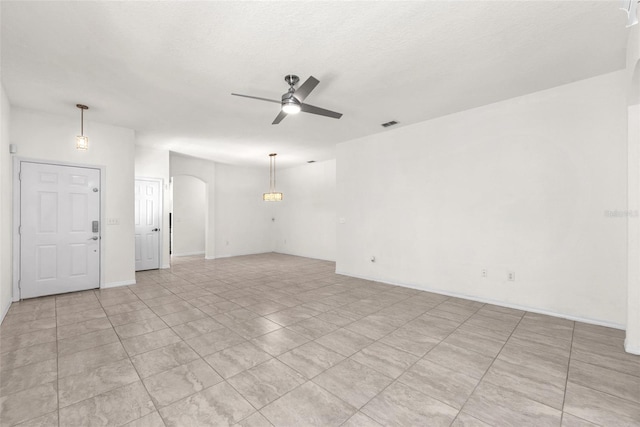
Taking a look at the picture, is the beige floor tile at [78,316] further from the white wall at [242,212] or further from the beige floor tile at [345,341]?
the white wall at [242,212]

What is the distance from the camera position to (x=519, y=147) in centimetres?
378

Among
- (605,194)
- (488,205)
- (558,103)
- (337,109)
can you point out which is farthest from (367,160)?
(605,194)

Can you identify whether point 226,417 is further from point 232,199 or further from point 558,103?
point 232,199

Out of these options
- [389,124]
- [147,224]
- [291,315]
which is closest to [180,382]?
[291,315]

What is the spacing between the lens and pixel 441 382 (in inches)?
85.7

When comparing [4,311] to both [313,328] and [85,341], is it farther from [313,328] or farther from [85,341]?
[313,328]

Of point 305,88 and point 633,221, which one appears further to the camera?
point 305,88

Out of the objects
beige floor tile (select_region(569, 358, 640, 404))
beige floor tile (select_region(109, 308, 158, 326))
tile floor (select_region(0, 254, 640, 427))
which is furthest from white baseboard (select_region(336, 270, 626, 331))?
beige floor tile (select_region(109, 308, 158, 326))

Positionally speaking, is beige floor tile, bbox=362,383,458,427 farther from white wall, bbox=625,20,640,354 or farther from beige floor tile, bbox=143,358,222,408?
white wall, bbox=625,20,640,354

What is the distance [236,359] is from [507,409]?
2.13m

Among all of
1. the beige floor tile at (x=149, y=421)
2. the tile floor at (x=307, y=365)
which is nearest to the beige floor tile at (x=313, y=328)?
the tile floor at (x=307, y=365)

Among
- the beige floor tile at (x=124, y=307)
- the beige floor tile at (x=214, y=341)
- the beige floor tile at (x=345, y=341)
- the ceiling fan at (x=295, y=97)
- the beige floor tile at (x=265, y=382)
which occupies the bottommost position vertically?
the beige floor tile at (x=265, y=382)

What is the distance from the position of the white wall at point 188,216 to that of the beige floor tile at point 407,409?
826 cm

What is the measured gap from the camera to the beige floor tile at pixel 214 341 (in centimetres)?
269
